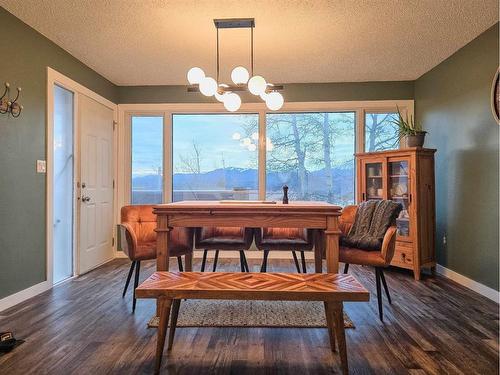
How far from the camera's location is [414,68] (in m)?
4.05

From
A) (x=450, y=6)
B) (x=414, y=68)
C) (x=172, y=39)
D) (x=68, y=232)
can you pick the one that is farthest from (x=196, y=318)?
(x=414, y=68)

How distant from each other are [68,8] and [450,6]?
3.04m

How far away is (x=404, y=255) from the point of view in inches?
146

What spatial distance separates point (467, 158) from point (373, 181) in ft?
3.50

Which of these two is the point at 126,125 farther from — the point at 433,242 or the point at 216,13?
the point at 433,242

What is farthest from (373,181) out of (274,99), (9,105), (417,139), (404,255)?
(9,105)

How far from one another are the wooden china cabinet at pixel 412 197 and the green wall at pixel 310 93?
3.46 ft

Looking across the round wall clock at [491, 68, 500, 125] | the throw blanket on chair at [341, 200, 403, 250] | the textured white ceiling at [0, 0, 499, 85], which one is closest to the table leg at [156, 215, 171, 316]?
the throw blanket on chair at [341, 200, 403, 250]

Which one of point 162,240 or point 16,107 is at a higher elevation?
point 16,107

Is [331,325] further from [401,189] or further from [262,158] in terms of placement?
[262,158]

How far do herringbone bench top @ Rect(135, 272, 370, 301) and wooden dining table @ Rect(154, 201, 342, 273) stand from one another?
1.28ft

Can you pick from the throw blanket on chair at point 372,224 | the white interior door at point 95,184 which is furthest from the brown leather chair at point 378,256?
the white interior door at point 95,184

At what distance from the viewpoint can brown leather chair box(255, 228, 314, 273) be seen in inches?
118

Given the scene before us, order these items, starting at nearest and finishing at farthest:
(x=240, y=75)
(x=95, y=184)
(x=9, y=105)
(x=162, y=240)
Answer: (x=162, y=240) → (x=240, y=75) → (x=9, y=105) → (x=95, y=184)
